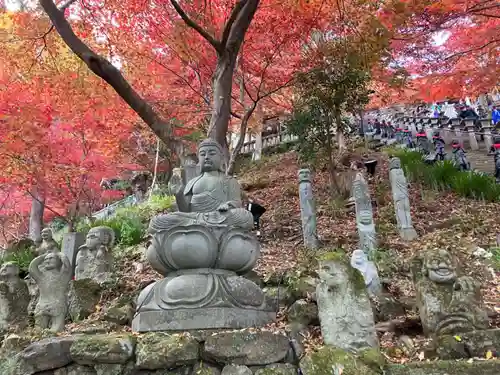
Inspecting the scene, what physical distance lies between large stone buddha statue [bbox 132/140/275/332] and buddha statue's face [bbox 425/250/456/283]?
168 centimetres

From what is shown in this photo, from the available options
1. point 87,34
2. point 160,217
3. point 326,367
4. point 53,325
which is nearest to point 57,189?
point 87,34

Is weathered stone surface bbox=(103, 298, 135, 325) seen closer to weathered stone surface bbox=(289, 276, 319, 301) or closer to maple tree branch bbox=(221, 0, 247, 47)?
weathered stone surface bbox=(289, 276, 319, 301)

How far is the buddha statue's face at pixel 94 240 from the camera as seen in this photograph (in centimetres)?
798

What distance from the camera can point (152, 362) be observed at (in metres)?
3.41

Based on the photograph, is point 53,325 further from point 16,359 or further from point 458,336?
point 458,336

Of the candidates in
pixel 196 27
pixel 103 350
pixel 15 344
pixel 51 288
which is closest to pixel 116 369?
pixel 103 350

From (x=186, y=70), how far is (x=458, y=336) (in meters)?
10.5

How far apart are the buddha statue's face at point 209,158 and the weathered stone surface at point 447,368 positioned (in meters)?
3.22

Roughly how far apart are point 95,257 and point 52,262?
199 cm

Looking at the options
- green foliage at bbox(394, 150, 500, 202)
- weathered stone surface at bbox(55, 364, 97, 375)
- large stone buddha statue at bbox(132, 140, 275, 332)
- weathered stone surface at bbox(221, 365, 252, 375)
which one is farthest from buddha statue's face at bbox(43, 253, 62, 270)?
green foliage at bbox(394, 150, 500, 202)

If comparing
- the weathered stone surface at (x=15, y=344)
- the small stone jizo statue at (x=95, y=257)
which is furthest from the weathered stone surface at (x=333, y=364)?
the small stone jizo statue at (x=95, y=257)

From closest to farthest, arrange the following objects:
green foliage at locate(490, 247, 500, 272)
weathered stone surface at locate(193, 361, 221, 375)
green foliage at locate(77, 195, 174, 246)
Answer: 1. weathered stone surface at locate(193, 361, 221, 375)
2. green foliage at locate(490, 247, 500, 272)
3. green foliage at locate(77, 195, 174, 246)

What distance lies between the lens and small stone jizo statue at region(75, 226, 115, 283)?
25.6 feet

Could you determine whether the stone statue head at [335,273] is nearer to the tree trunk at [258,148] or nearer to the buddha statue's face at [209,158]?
the buddha statue's face at [209,158]
